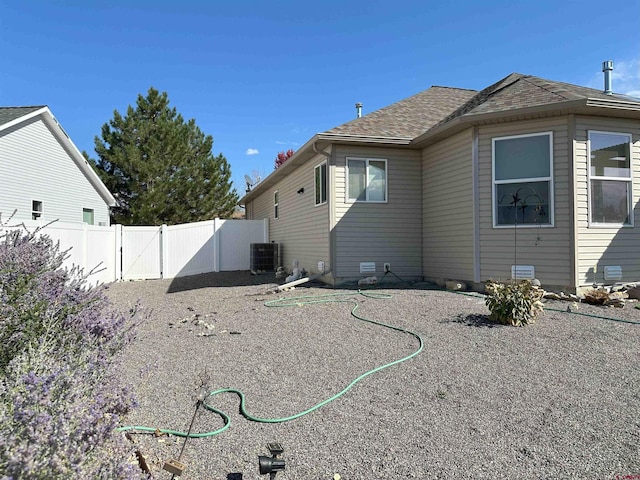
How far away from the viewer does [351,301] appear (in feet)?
24.6

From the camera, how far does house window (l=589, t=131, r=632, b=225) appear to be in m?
7.61

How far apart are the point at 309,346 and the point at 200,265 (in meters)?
10.6

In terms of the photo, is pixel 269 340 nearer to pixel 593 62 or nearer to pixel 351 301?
pixel 351 301

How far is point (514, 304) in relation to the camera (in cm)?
544

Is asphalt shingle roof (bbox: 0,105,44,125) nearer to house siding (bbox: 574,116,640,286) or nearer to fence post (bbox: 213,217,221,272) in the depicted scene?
fence post (bbox: 213,217,221,272)

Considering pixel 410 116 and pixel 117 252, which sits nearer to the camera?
pixel 410 116

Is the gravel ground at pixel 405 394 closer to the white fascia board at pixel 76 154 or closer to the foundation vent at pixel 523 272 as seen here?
the foundation vent at pixel 523 272

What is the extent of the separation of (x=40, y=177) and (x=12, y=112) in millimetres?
2487

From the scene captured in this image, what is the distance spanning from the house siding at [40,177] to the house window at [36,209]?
0.14m

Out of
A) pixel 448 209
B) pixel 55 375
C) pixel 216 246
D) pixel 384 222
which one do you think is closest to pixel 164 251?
pixel 216 246

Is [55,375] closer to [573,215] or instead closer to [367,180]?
[573,215]

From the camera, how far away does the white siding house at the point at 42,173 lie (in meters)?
14.5

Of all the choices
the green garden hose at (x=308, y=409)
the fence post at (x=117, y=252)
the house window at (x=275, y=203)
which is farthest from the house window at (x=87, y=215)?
the green garden hose at (x=308, y=409)

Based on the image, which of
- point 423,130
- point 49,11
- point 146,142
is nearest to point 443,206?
point 423,130
